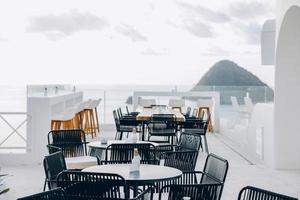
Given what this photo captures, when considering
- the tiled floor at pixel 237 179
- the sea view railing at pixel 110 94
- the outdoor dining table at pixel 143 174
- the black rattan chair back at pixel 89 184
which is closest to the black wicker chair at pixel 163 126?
the tiled floor at pixel 237 179

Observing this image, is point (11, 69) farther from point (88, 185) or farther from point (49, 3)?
point (88, 185)

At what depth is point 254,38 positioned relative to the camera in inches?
798

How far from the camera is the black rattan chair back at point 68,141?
615 cm

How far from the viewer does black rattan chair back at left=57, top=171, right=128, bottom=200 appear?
132 inches

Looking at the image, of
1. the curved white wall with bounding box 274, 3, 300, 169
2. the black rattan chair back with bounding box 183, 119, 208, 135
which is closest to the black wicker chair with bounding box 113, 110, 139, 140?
the black rattan chair back with bounding box 183, 119, 208, 135

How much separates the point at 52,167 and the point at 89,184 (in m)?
0.80

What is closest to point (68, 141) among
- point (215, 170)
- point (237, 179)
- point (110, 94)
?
point (237, 179)

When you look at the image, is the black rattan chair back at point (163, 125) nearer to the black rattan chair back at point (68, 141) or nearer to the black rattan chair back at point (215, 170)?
the black rattan chair back at point (68, 141)

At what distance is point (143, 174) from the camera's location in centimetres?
398

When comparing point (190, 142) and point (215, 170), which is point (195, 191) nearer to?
point (215, 170)

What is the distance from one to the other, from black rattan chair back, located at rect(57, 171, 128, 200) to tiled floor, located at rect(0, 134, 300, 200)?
9.08 ft

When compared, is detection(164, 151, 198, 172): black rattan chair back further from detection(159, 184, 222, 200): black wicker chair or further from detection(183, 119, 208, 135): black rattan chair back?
detection(183, 119, 208, 135): black rattan chair back

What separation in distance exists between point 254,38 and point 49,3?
8.14 meters

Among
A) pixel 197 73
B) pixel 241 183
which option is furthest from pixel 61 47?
pixel 241 183
